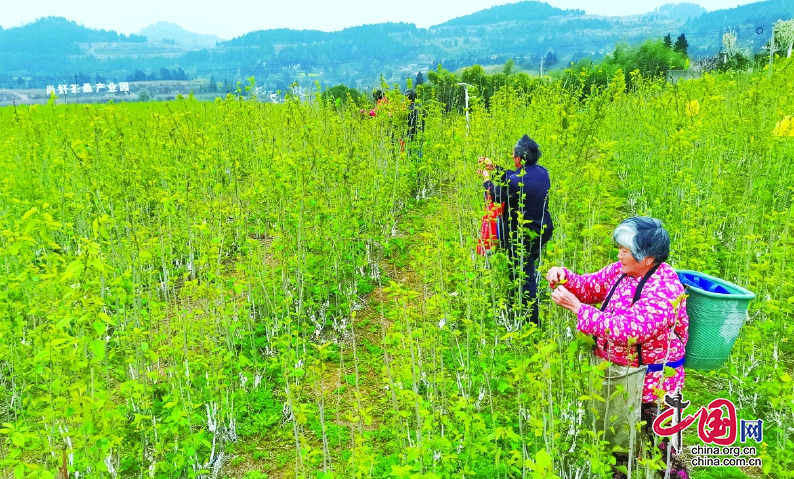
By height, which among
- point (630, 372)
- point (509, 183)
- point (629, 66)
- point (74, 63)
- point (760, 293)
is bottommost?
point (760, 293)

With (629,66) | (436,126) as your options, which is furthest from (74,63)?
(436,126)

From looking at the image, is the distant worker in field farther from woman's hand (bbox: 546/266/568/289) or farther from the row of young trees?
the row of young trees

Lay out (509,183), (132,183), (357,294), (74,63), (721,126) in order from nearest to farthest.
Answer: (509,183), (132,183), (357,294), (721,126), (74,63)

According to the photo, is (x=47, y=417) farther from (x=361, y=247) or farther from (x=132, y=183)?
(x=361, y=247)

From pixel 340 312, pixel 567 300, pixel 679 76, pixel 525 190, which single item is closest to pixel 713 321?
pixel 567 300

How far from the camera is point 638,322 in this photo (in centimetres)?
216

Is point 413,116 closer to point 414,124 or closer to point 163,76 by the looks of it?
point 414,124

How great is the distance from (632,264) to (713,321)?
430 mm

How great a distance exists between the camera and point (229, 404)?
3.52 metres

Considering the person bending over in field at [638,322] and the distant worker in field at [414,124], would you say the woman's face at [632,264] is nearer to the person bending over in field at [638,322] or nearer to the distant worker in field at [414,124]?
the person bending over in field at [638,322]

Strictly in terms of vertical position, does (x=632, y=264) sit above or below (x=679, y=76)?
below

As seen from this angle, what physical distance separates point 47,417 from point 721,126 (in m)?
7.32

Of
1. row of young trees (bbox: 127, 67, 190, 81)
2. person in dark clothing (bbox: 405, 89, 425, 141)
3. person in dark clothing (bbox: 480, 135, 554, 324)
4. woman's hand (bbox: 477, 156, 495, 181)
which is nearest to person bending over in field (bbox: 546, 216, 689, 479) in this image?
person in dark clothing (bbox: 480, 135, 554, 324)

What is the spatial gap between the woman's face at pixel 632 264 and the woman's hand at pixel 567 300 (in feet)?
0.91
